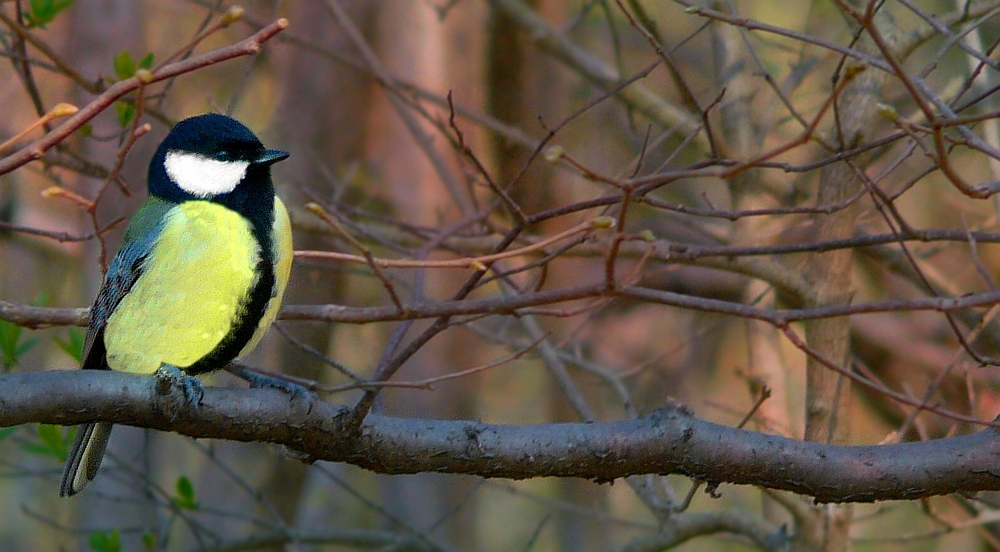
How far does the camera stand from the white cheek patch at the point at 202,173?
2.83 meters

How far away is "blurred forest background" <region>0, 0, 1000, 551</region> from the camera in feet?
11.8

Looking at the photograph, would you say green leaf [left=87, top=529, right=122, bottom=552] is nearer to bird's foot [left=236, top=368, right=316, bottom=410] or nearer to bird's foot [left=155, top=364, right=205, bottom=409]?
bird's foot [left=236, top=368, right=316, bottom=410]

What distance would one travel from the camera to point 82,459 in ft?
8.80

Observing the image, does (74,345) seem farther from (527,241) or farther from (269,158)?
(527,241)

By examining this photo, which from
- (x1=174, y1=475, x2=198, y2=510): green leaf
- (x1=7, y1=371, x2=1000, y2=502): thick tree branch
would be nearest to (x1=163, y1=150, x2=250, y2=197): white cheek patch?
(x1=7, y1=371, x2=1000, y2=502): thick tree branch

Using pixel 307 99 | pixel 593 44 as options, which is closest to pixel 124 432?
pixel 307 99

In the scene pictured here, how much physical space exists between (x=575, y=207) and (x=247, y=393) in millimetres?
797

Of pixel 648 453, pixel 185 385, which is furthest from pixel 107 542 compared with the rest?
pixel 648 453

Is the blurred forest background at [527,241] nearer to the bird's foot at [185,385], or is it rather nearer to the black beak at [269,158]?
the black beak at [269,158]

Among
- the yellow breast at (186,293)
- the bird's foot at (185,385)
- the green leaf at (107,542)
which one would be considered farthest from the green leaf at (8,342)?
the bird's foot at (185,385)

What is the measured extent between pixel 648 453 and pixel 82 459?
4.81 ft

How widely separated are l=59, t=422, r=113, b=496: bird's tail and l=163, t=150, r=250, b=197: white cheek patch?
68 centimetres

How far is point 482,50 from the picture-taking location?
20.8ft

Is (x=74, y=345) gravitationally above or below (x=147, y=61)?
below
